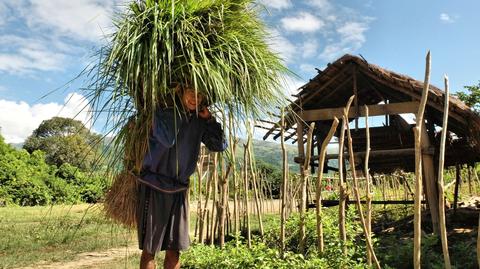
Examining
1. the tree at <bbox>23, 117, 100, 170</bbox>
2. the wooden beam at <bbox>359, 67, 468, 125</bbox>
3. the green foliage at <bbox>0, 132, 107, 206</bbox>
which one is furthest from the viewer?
the tree at <bbox>23, 117, 100, 170</bbox>

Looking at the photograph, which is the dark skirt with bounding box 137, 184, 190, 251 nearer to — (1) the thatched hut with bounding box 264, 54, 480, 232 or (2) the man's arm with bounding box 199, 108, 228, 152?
(2) the man's arm with bounding box 199, 108, 228, 152

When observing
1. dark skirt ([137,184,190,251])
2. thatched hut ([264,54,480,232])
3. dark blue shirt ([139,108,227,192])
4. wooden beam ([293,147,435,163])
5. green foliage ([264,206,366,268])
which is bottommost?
green foliage ([264,206,366,268])

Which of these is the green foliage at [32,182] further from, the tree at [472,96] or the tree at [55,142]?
the tree at [472,96]

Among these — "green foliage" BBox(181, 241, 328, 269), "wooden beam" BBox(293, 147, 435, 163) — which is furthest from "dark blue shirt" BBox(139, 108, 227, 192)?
"wooden beam" BBox(293, 147, 435, 163)

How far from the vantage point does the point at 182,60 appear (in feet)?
7.10

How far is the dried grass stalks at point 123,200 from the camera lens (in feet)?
7.89

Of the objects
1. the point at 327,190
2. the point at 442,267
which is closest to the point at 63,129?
the point at 327,190

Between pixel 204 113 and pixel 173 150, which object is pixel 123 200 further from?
pixel 204 113

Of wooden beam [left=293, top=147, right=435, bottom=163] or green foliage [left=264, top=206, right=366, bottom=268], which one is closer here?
green foliage [left=264, top=206, right=366, bottom=268]

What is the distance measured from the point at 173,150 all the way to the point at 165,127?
0.57 ft

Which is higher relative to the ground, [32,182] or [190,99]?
[190,99]

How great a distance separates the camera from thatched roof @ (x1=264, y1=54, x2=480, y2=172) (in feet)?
18.7

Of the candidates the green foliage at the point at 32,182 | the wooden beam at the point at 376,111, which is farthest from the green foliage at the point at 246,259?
the green foliage at the point at 32,182

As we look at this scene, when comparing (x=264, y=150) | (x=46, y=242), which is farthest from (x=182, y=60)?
(x=46, y=242)
